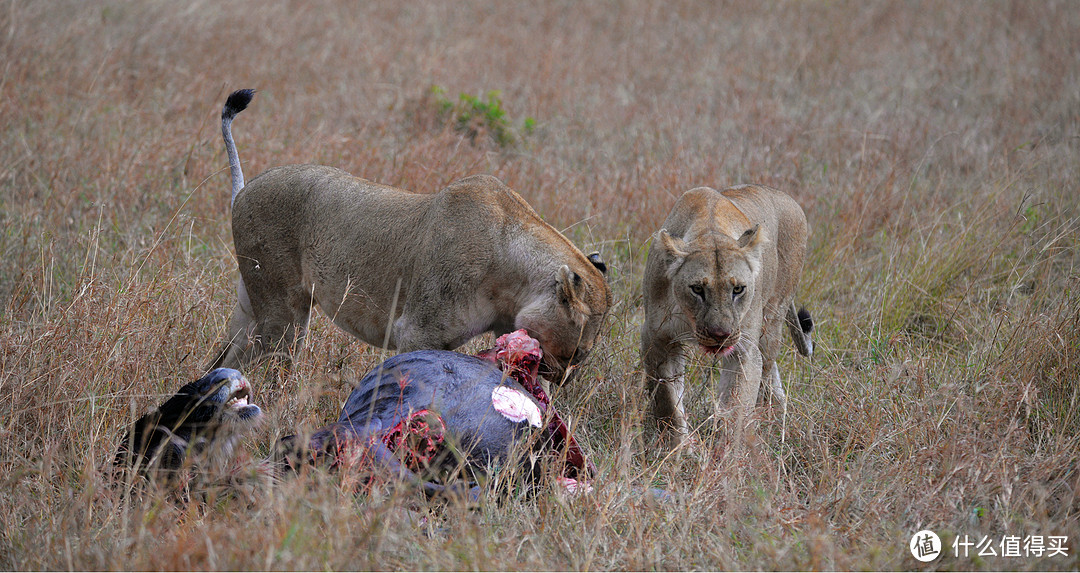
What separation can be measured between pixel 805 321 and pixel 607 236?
1927 mm

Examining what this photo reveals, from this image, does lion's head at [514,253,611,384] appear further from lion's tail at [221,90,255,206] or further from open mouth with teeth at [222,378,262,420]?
lion's tail at [221,90,255,206]

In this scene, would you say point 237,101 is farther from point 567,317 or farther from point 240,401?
point 567,317

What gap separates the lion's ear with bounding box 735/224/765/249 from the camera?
3.98 m

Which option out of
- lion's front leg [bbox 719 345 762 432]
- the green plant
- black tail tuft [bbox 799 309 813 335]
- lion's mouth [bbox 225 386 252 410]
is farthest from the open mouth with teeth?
the green plant

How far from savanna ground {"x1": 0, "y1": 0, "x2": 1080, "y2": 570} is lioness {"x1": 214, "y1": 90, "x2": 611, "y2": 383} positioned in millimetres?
272

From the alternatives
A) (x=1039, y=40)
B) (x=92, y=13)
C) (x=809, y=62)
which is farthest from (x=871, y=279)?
(x=92, y=13)

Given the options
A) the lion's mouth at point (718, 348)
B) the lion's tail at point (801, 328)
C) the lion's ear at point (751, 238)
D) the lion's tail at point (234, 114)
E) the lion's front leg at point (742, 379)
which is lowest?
the lion's tail at point (801, 328)

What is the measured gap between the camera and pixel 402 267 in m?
4.24

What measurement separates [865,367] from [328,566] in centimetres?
330

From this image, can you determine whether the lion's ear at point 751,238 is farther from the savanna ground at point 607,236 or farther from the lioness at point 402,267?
the savanna ground at point 607,236

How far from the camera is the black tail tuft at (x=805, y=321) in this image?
488cm

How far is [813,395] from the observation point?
4660mm

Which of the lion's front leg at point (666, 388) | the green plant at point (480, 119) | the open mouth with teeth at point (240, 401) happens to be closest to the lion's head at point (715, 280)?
the lion's front leg at point (666, 388)

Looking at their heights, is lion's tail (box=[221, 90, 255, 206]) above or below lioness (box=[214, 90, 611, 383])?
above
